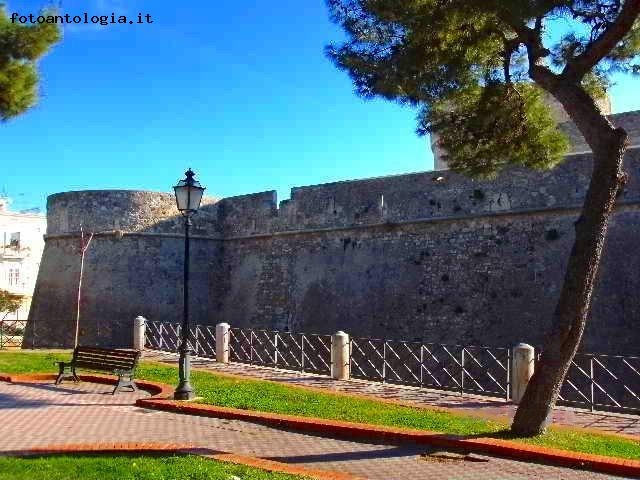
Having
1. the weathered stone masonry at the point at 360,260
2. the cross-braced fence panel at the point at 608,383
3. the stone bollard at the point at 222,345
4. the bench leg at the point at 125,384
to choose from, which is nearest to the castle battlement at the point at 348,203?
the weathered stone masonry at the point at 360,260

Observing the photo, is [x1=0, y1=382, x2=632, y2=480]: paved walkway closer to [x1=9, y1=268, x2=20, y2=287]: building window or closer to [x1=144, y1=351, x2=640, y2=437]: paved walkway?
[x1=144, y1=351, x2=640, y2=437]: paved walkway

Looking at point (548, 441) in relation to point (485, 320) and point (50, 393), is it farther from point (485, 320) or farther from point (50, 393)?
point (485, 320)

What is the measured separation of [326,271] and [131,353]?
781cm

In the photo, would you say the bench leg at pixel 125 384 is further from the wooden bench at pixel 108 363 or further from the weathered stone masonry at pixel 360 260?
the weathered stone masonry at pixel 360 260

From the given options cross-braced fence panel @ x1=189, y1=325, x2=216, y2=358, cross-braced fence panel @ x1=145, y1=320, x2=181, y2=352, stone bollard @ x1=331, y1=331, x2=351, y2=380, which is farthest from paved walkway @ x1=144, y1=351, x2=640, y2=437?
cross-braced fence panel @ x1=145, y1=320, x2=181, y2=352

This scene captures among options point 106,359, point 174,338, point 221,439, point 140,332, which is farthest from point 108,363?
point 174,338

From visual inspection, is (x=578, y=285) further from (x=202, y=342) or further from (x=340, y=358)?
(x=202, y=342)

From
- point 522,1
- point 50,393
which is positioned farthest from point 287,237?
point 522,1

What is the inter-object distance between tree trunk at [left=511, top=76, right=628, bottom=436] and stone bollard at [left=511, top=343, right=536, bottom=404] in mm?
2720

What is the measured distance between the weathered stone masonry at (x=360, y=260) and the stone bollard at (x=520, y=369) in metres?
3.61

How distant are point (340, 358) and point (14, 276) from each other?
37.3 m

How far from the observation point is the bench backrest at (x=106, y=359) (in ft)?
33.3

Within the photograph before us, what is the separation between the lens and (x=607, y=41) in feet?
21.8

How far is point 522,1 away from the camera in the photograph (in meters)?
6.62
